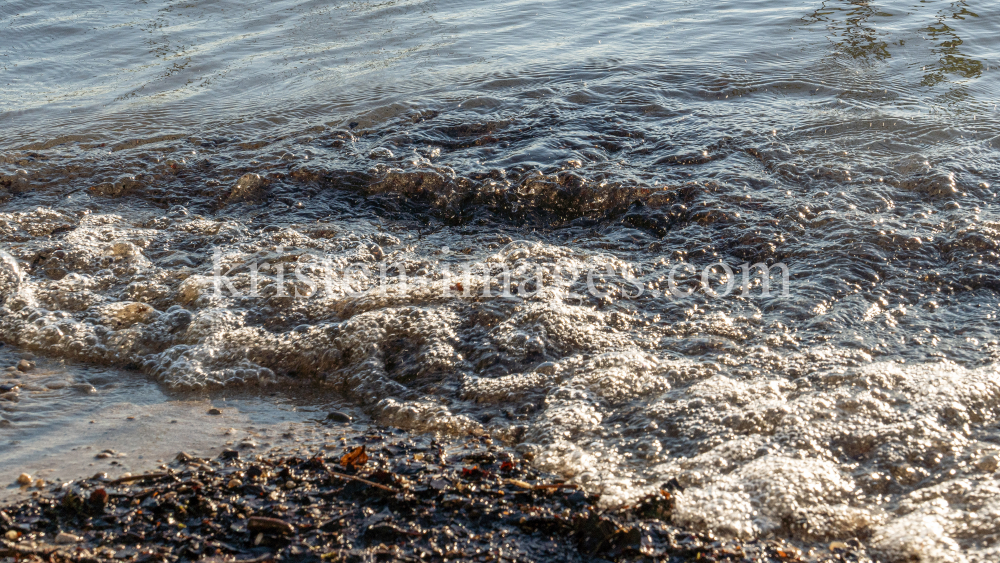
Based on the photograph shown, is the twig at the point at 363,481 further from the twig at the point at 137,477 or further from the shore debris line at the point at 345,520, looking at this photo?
the twig at the point at 137,477

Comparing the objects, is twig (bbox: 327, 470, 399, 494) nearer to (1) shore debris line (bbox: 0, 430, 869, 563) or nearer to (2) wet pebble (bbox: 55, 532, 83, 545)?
(1) shore debris line (bbox: 0, 430, 869, 563)

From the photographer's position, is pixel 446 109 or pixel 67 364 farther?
pixel 446 109

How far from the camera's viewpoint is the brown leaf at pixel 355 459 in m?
2.38

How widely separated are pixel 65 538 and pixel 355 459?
0.86 meters

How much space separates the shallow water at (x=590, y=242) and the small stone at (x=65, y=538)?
1.00m

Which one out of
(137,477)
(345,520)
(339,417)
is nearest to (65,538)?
(137,477)

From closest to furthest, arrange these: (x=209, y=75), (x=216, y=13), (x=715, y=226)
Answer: (x=715, y=226), (x=209, y=75), (x=216, y=13)

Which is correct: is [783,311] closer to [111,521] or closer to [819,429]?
[819,429]

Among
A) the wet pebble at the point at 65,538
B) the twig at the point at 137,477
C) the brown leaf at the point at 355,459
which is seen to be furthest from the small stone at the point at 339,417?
the wet pebble at the point at 65,538

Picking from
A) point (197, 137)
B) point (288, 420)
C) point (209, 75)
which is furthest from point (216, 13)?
point (288, 420)

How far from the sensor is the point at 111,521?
210cm

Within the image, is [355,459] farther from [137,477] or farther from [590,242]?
[590,242]

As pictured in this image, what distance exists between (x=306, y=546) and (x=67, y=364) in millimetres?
1830

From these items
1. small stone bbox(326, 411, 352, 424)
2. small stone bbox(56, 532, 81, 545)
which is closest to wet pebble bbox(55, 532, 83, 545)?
small stone bbox(56, 532, 81, 545)
